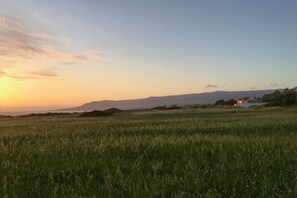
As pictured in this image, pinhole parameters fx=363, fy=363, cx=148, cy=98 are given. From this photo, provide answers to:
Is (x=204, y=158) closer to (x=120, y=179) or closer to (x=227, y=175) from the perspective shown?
(x=227, y=175)

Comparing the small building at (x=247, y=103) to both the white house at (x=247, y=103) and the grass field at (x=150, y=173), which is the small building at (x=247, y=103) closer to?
the white house at (x=247, y=103)

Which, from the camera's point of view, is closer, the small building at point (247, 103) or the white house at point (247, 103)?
the white house at point (247, 103)

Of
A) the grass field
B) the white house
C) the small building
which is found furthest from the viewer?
the small building

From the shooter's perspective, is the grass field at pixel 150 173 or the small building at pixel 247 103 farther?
the small building at pixel 247 103

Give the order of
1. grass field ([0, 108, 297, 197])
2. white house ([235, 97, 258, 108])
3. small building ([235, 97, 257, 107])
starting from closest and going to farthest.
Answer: grass field ([0, 108, 297, 197]) → white house ([235, 97, 258, 108]) → small building ([235, 97, 257, 107])

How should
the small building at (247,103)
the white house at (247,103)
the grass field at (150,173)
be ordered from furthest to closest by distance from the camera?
the small building at (247,103) < the white house at (247,103) < the grass field at (150,173)

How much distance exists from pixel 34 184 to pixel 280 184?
185 inches

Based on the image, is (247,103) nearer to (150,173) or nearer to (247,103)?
(247,103)

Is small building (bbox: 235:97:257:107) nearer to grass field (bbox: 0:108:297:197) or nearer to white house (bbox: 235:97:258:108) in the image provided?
white house (bbox: 235:97:258:108)

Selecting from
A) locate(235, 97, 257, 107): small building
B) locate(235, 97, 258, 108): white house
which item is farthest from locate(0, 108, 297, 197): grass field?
locate(235, 97, 257, 107): small building

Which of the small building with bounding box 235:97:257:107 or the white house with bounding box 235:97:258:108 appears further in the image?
the small building with bounding box 235:97:257:107

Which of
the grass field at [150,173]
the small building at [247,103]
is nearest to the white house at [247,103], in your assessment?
A: the small building at [247,103]

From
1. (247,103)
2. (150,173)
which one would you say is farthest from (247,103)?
(150,173)

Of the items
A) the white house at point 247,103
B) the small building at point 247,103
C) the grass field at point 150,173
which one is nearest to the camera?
the grass field at point 150,173
